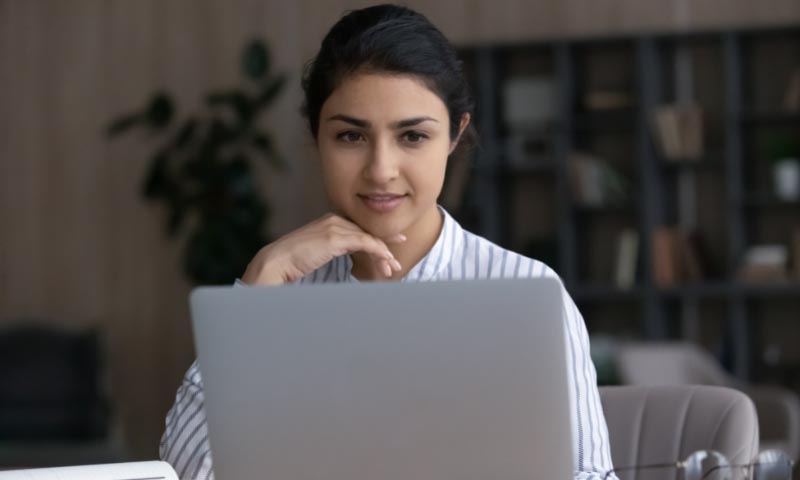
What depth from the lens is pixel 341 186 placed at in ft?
6.34

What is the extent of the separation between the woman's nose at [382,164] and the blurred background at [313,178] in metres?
3.85

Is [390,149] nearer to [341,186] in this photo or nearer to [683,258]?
[341,186]

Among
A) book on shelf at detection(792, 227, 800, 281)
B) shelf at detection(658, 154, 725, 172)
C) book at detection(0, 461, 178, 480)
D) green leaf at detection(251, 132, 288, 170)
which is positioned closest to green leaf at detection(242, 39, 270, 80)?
green leaf at detection(251, 132, 288, 170)

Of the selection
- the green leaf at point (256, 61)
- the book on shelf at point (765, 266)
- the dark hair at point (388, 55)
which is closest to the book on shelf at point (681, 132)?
the book on shelf at point (765, 266)

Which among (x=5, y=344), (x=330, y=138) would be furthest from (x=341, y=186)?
(x=5, y=344)

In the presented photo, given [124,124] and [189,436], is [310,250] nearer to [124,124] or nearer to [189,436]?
[189,436]

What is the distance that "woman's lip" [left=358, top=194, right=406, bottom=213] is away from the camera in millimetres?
1921

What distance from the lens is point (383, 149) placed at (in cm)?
187

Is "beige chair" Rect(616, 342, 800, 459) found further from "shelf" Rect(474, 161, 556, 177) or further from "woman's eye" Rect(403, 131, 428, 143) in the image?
"woman's eye" Rect(403, 131, 428, 143)

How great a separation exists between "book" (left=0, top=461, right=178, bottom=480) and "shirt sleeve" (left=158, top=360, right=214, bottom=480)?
12 centimetres

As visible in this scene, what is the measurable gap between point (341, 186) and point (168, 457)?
0.42m

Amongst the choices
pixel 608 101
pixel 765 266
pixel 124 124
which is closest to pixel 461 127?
pixel 765 266

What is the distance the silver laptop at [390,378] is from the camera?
1.31 metres

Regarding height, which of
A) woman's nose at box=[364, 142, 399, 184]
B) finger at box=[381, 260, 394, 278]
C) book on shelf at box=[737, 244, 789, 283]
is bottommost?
book on shelf at box=[737, 244, 789, 283]
